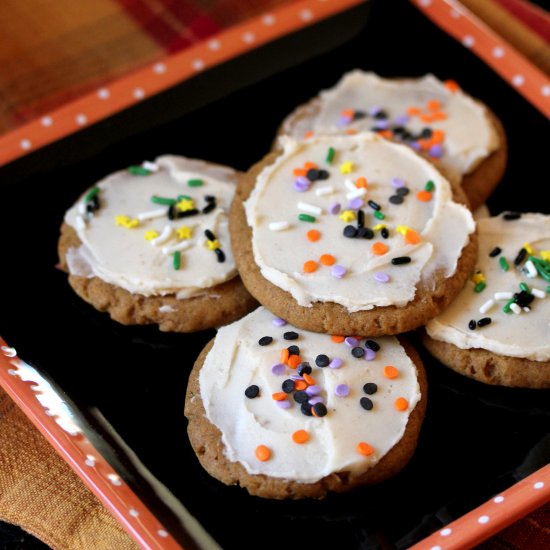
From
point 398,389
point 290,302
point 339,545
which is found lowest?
point 339,545

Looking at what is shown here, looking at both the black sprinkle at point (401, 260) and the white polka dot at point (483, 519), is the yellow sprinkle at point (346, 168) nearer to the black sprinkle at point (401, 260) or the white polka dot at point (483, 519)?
the black sprinkle at point (401, 260)

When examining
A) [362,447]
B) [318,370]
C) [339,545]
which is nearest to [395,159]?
[318,370]

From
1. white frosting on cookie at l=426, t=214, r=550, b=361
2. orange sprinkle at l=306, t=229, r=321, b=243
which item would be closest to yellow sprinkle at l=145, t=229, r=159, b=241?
orange sprinkle at l=306, t=229, r=321, b=243

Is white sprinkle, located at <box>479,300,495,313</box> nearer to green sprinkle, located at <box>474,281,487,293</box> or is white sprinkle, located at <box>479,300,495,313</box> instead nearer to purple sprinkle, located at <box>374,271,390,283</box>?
green sprinkle, located at <box>474,281,487,293</box>

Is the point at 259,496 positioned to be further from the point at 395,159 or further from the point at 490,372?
the point at 395,159

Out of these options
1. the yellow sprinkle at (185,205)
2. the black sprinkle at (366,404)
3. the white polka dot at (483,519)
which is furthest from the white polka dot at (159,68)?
the white polka dot at (483,519)
